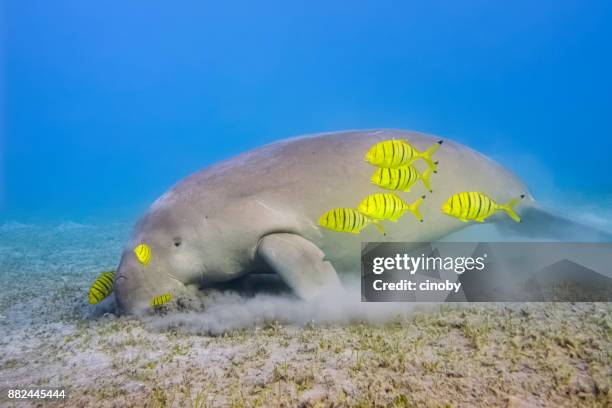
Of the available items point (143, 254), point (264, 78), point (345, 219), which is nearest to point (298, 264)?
point (345, 219)

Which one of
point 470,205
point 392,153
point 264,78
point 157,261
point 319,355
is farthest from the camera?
point 264,78

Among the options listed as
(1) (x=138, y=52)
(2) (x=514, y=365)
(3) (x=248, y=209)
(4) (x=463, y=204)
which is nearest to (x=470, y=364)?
(2) (x=514, y=365)

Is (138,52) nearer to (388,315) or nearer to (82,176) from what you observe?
(82,176)

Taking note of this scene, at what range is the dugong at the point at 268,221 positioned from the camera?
4055 millimetres

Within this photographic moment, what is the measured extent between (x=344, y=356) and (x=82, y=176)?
12948cm

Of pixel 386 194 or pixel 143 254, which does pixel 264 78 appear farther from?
pixel 386 194

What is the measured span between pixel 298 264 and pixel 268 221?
2.25 feet

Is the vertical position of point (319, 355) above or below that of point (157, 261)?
below

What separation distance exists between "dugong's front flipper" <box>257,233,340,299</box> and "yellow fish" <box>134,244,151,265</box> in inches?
47.3

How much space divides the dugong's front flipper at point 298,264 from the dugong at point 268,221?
0.01 meters

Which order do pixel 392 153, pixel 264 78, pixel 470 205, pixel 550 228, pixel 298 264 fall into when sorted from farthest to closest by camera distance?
pixel 264 78 < pixel 550 228 < pixel 298 264 < pixel 392 153 < pixel 470 205

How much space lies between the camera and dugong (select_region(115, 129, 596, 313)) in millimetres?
4055

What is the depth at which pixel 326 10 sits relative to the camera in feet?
423

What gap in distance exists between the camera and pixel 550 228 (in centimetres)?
563
